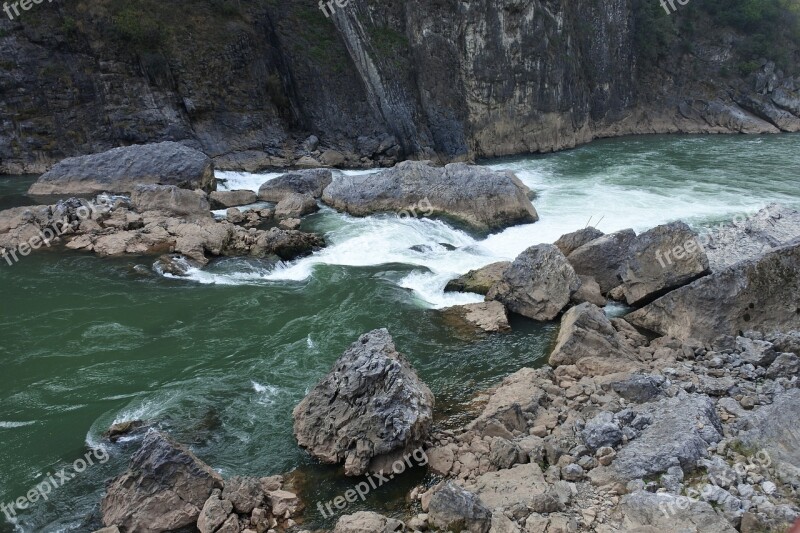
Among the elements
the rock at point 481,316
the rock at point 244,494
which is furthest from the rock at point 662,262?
the rock at point 244,494

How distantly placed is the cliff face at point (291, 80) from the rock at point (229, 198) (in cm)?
567

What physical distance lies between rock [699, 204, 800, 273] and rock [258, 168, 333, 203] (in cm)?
1270

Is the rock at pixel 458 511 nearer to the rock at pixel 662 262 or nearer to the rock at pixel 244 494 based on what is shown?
the rock at pixel 244 494

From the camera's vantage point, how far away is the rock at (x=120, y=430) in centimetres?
940

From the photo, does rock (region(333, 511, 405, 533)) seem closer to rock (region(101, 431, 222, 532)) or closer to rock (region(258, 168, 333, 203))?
rock (region(101, 431, 222, 532))

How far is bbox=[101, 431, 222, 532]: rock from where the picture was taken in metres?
7.57

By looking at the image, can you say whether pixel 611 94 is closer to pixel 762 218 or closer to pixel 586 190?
pixel 586 190

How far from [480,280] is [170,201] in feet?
35.4

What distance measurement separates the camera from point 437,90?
29.3 meters

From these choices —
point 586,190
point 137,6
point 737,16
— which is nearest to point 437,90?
point 586,190

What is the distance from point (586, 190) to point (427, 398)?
16.4 m

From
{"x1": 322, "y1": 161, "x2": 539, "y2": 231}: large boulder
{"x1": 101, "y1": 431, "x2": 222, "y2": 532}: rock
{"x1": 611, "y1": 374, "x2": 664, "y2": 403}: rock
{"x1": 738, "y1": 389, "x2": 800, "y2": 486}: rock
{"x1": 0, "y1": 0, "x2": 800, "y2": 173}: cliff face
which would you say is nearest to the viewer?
{"x1": 738, "y1": 389, "x2": 800, "y2": 486}: rock

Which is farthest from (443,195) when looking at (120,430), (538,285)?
(120,430)

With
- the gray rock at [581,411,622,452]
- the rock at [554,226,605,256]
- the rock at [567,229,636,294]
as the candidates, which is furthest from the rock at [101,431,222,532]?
the rock at [554,226,605,256]
